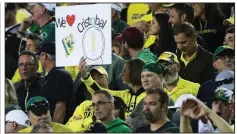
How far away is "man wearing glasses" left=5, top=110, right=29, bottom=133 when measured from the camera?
8.62m

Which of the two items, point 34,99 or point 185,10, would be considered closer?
point 185,10

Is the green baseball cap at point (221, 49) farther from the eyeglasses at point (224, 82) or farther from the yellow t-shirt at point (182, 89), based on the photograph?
the yellow t-shirt at point (182, 89)

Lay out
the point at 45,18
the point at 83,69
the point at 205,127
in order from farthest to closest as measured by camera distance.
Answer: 1. the point at 45,18
2. the point at 83,69
3. the point at 205,127

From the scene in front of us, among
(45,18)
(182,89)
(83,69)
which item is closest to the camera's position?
(182,89)

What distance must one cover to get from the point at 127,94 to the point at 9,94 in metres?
1.59

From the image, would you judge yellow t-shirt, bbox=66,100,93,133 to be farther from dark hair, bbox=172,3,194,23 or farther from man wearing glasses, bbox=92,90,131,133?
dark hair, bbox=172,3,194,23

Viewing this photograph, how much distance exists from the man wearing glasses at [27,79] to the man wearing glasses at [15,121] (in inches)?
3.8

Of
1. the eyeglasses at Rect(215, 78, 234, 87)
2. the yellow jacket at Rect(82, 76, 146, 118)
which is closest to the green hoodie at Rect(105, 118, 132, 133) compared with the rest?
the yellow jacket at Rect(82, 76, 146, 118)

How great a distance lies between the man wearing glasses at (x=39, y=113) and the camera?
856 cm

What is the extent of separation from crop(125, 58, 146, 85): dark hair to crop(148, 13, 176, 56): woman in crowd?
0.80ft

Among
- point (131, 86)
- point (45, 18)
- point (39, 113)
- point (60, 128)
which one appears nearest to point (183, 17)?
point (131, 86)

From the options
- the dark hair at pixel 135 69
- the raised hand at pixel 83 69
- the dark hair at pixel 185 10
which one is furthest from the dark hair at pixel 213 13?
the raised hand at pixel 83 69

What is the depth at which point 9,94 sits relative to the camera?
8.63 metres

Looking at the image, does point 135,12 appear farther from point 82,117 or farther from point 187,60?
point 82,117
